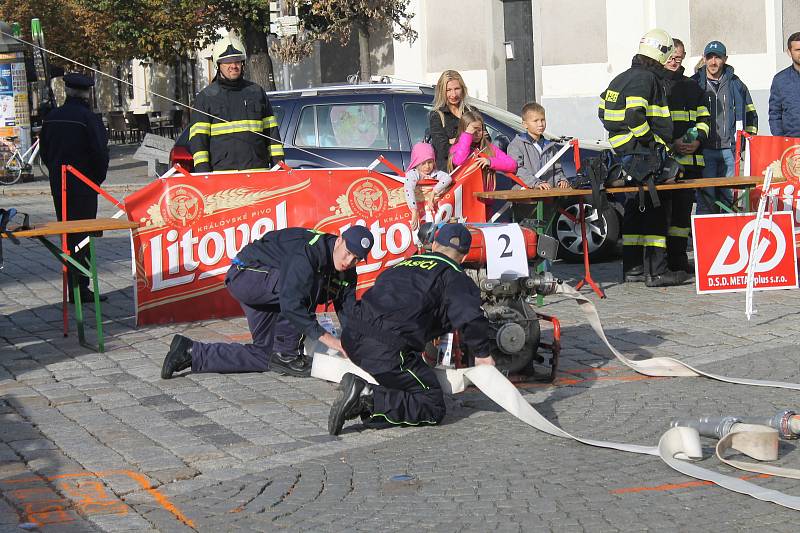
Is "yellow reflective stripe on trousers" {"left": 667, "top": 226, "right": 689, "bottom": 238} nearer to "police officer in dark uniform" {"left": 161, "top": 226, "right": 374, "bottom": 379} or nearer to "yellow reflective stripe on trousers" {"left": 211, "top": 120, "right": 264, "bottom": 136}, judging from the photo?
"yellow reflective stripe on trousers" {"left": 211, "top": 120, "right": 264, "bottom": 136}

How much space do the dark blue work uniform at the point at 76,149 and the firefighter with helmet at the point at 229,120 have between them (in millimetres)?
1024

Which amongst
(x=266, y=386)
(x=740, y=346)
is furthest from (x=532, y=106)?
(x=266, y=386)

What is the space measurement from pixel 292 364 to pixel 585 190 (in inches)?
141

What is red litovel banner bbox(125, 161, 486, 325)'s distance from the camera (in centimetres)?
1056

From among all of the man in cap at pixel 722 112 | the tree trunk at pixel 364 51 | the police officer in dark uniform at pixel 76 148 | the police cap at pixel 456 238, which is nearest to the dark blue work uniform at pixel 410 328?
the police cap at pixel 456 238

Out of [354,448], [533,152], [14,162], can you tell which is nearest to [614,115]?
[533,152]

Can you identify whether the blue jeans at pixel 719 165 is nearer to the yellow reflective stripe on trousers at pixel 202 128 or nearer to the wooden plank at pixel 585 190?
the wooden plank at pixel 585 190

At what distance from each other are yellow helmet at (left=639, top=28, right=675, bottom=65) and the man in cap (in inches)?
78.0

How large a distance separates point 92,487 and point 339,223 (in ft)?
16.2

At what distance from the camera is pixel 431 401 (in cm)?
735

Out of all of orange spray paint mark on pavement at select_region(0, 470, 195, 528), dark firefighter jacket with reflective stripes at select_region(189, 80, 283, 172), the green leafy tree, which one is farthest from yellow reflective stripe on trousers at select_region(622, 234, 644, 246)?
the green leafy tree

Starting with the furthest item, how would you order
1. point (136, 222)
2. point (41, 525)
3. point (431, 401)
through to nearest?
1. point (136, 222)
2. point (431, 401)
3. point (41, 525)

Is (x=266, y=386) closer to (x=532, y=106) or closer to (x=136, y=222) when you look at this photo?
(x=136, y=222)

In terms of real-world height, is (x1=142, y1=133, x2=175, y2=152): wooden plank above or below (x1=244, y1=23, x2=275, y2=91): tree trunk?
below
